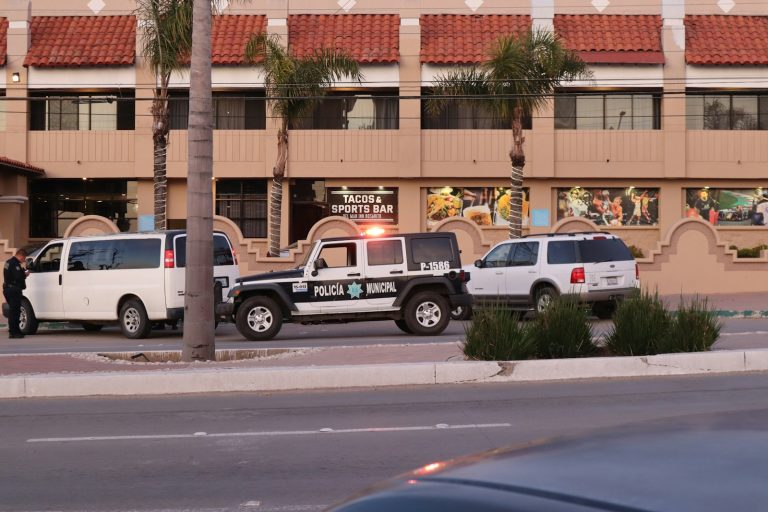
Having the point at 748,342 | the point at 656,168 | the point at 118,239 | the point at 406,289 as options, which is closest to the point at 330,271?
the point at 406,289

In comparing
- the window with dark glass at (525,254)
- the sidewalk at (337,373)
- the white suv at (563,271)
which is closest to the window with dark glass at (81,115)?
the white suv at (563,271)

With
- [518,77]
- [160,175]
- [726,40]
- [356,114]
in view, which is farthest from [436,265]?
[726,40]

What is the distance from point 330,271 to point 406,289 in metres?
1.50

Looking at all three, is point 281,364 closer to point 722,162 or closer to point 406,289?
point 406,289

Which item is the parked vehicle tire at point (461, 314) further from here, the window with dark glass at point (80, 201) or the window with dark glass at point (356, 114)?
the window with dark glass at point (80, 201)

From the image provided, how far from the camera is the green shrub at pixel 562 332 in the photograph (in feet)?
45.8

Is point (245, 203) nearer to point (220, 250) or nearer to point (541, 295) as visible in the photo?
point (220, 250)

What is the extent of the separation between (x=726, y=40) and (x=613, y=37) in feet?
13.4

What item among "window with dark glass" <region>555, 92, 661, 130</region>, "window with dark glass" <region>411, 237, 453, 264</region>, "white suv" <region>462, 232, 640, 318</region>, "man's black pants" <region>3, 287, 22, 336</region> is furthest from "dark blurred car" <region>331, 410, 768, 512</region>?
"window with dark glass" <region>555, 92, 661, 130</region>

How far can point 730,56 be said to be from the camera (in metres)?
36.9

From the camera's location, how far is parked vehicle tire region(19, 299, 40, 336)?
2264 cm

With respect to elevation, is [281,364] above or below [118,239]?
below

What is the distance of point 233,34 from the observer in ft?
124

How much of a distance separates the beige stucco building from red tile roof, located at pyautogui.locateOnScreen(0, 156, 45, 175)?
7.9 inches
